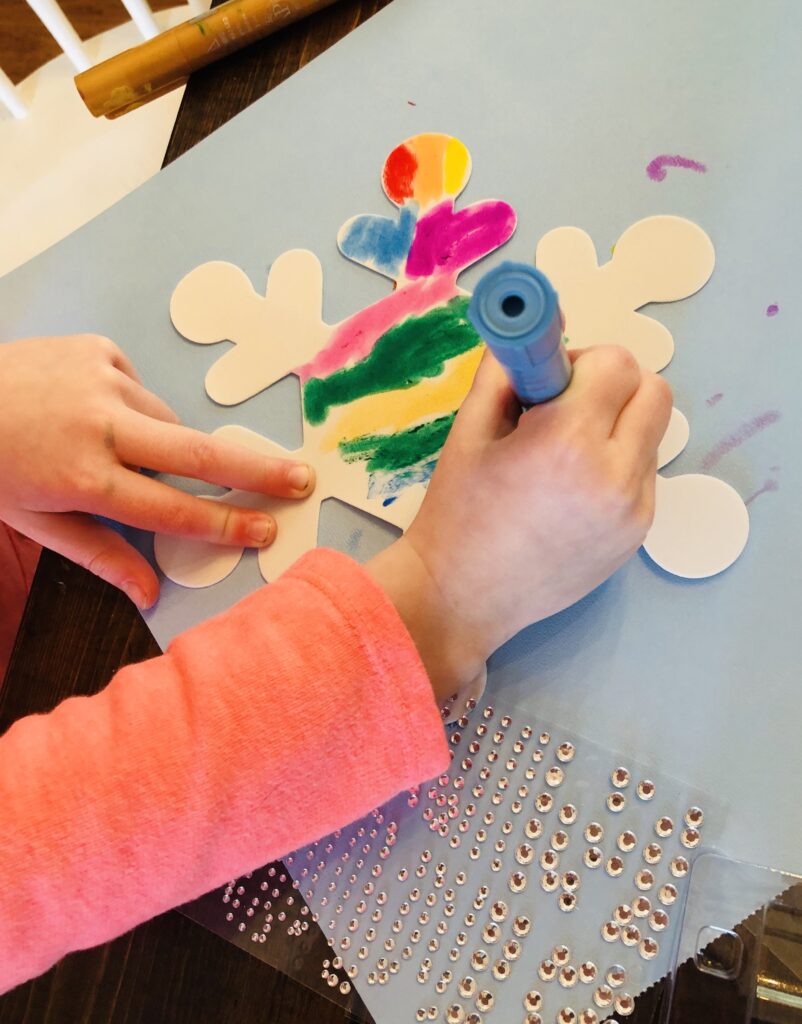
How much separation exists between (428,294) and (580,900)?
15.9 inches

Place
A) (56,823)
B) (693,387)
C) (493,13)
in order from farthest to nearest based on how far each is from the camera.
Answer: (493,13)
(693,387)
(56,823)

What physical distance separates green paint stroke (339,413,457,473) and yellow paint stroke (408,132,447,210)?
18 cm

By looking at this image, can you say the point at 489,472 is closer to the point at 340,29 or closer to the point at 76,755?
the point at 76,755

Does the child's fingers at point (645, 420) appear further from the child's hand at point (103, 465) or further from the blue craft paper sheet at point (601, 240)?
the child's hand at point (103, 465)

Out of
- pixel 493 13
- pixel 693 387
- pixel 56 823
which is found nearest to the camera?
pixel 56 823

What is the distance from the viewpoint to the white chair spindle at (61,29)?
739 mm

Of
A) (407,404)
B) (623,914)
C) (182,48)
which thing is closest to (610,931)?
(623,914)

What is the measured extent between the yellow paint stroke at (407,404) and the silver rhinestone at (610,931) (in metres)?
0.33

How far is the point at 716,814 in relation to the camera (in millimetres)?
472

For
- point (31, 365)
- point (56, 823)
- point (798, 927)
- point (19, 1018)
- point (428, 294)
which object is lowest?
point (798, 927)

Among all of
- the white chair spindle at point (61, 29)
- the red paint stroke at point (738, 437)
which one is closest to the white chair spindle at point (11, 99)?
the white chair spindle at point (61, 29)

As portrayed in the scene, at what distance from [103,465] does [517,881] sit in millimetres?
370

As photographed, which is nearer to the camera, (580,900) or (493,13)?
(580,900)

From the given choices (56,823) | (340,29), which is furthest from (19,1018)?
(340,29)
